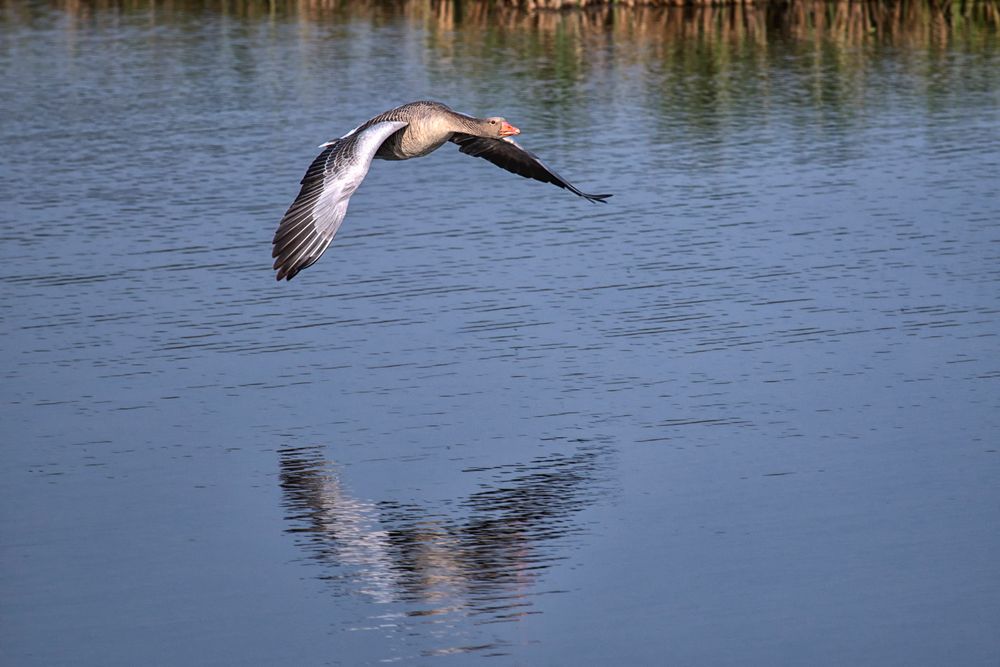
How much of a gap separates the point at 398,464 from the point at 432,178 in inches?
492

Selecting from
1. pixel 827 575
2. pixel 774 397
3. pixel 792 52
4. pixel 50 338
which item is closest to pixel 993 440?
pixel 774 397

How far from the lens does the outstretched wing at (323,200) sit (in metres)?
15.1

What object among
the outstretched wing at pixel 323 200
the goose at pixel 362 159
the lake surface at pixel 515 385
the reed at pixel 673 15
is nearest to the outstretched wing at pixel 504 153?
the goose at pixel 362 159

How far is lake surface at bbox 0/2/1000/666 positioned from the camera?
1280 cm

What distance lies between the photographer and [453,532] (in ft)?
46.1

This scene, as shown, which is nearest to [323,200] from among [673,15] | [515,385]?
[515,385]

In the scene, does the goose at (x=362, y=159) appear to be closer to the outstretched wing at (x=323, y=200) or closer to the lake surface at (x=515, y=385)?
the outstretched wing at (x=323, y=200)

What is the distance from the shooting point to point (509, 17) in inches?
1671

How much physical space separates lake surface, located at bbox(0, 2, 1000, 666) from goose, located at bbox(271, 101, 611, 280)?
187 centimetres

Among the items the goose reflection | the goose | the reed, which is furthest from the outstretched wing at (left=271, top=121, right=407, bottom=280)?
Answer: the reed

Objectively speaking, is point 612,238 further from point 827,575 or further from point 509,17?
point 509,17

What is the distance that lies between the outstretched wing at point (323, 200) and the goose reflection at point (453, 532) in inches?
70.8

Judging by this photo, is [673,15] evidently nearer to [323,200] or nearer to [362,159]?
[362,159]

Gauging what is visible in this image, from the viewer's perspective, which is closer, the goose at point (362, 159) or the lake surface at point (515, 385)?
the lake surface at point (515, 385)
